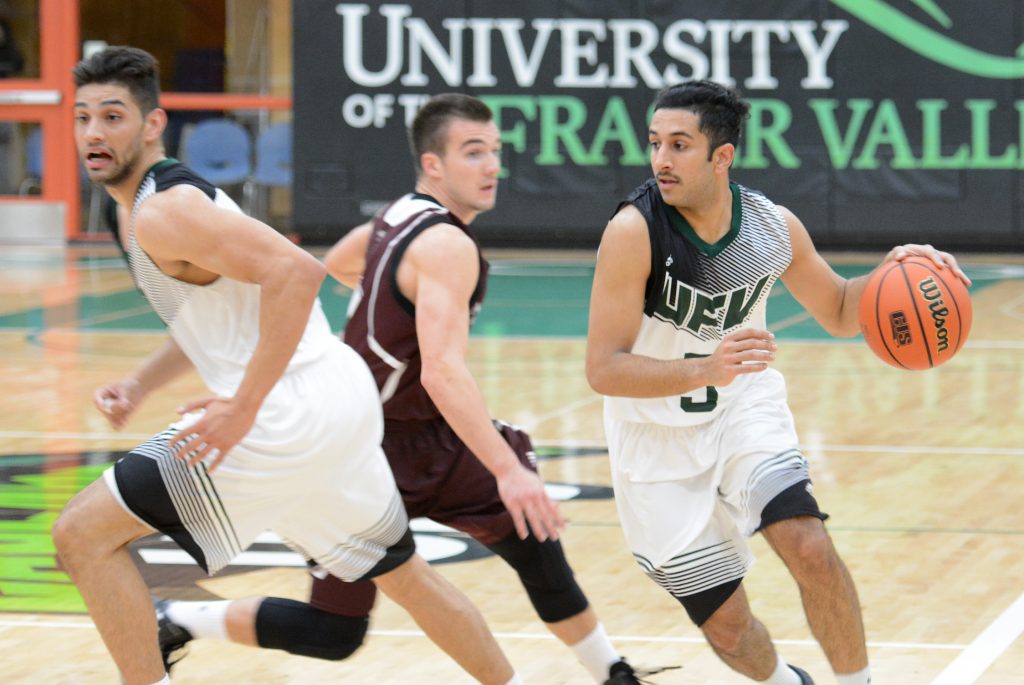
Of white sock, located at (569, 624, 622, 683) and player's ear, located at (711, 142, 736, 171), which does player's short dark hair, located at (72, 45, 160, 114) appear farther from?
white sock, located at (569, 624, 622, 683)

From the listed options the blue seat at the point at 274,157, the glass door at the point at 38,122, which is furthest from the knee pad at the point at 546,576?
the glass door at the point at 38,122

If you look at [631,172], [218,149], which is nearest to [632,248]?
[631,172]

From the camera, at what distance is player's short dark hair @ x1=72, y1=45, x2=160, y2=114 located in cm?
379

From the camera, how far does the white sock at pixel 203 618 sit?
434 cm

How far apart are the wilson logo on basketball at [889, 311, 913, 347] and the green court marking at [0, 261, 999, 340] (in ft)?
25.8

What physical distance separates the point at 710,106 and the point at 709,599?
1208 mm

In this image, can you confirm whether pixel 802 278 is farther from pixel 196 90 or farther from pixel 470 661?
pixel 196 90

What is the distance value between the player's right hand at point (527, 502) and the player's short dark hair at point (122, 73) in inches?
A: 46.0

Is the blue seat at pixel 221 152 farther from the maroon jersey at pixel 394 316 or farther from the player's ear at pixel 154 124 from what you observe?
the player's ear at pixel 154 124

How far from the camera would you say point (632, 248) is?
4121mm

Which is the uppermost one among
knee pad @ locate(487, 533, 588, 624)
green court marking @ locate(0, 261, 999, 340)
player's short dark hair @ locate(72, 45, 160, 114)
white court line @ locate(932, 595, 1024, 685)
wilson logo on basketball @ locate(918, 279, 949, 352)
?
player's short dark hair @ locate(72, 45, 160, 114)

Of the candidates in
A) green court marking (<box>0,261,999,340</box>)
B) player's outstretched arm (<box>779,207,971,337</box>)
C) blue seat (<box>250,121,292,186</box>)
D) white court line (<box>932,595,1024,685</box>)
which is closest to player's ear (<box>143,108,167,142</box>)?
player's outstretched arm (<box>779,207,971,337</box>)

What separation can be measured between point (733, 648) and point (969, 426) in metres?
5.05

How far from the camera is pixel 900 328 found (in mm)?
4488
